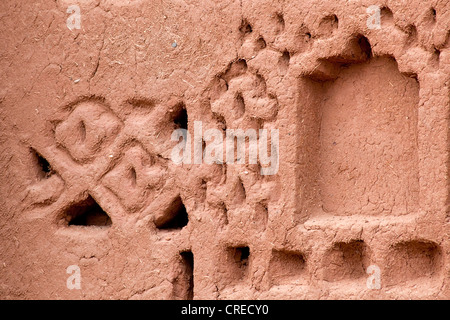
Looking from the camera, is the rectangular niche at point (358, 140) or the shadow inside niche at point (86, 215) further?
the shadow inside niche at point (86, 215)

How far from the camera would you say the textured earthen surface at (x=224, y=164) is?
9.73 ft

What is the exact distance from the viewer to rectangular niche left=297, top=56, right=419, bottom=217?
120 inches

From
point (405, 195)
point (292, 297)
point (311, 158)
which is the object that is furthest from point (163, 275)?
point (405, 195)

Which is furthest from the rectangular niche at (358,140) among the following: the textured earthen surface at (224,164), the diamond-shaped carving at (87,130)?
the diamond-shaped carving at (87,130)

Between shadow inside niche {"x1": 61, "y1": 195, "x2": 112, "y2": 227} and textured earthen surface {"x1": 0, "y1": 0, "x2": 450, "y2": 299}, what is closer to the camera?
textured earthen surface {"x1": 0, "y1": 0, "x2": 450, "y2": 299}

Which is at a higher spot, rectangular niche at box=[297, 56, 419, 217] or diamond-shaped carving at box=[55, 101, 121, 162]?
diamond-shaped carving at box=[55, 101, 121, 162]

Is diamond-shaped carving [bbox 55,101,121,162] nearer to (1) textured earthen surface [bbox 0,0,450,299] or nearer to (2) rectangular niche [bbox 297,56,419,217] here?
(1) textured earthen surface [bbox 0,0,450,299]

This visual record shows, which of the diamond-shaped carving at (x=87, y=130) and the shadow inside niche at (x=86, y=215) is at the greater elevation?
the diamond-shaped carving at (x=87, y=130)

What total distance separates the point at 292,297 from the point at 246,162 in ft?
1.88

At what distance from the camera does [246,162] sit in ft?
10.7

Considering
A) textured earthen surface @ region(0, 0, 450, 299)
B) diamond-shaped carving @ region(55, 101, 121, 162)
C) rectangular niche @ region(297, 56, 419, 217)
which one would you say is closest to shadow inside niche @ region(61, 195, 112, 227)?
textured earthen surface @ region(0, 0, 450, 299)

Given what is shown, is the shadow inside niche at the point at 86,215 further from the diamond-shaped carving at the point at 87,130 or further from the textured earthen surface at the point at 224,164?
the diamond-shaped carving at the point at 87,130

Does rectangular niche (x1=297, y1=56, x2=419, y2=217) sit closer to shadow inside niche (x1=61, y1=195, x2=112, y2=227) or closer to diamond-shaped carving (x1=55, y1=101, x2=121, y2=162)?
diamond-shaped carving (x1=55, y1=101, x2=121, y2=162)

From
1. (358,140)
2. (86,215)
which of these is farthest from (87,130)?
(358,140)
